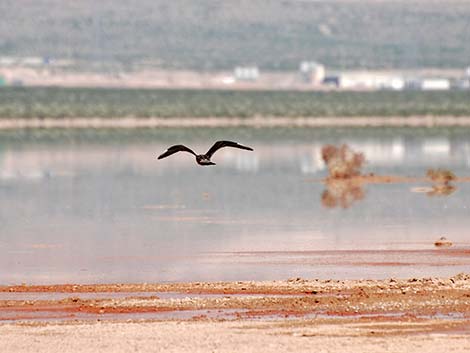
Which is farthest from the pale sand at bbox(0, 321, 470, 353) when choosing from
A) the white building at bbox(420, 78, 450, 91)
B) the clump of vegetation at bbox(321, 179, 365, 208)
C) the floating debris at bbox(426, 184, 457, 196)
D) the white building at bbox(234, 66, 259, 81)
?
the white building at bbox(420, 78, 450, 91)

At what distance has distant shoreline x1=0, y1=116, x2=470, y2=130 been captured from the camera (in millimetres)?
91750

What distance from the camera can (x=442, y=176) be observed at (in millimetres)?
39531

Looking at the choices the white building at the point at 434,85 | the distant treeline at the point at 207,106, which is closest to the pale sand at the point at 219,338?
the distant treeline at the point at 207,106

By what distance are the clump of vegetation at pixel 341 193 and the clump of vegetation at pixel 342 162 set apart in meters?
0.35

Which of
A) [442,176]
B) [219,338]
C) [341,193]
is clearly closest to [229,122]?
[442,176]

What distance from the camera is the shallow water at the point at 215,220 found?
2159 cm

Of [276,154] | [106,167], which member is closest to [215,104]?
[276,154]

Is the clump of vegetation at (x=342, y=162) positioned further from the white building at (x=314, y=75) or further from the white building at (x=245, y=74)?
the white building at (x=245, y=74)

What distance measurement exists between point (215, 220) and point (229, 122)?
67309 millimetres

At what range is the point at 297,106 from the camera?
113 m

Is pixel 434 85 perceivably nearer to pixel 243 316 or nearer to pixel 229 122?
pixel 229 122

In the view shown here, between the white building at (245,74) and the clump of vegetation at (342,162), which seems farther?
the white building at (245,74)

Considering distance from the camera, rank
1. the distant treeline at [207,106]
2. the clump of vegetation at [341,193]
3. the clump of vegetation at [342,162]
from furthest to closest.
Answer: the distant treeline at [207,106]
the clump of vegetation at [342,162]
the clump of vegetation at [341,193]

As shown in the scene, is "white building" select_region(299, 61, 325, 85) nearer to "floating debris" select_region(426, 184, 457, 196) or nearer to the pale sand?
"floating debris" select_region(426, 184, 457, 196)
